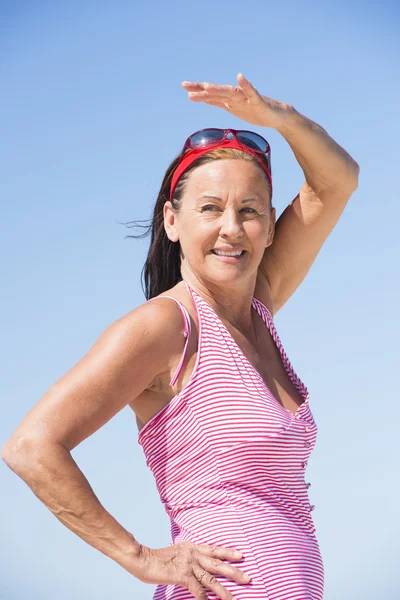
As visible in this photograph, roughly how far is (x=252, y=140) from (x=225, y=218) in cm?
54

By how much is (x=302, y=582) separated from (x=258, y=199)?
171 centimetres

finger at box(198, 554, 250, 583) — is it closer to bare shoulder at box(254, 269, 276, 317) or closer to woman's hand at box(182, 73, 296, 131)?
bare shoulder at box(254, 269, 276, 317)

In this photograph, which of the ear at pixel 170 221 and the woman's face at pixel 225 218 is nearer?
the woman's face at pixel 225 218

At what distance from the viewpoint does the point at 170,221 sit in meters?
4.44

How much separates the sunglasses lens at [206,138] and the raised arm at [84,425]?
3.51 feet

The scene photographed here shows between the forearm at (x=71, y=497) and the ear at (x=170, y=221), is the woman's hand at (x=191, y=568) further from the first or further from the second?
the ear at (x=170, y=221)

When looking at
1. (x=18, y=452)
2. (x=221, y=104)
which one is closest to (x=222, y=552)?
(x=18, y=452)

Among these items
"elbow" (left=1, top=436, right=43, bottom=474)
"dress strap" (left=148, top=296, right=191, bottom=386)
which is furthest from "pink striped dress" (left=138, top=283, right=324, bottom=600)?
"elbow" (left=1, top=436, right=43, bottom=474)

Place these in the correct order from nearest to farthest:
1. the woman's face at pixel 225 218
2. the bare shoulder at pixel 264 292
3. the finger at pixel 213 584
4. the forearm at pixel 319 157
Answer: the finger at pixel 213 584 < the woman's face at pixel 225 218 < the forearm at pixel 319 157 < the bare shoulder at pixel 264 292

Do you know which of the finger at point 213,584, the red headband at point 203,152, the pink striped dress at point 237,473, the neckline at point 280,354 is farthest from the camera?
the red headband at point 203,152

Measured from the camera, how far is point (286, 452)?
12.3 feet

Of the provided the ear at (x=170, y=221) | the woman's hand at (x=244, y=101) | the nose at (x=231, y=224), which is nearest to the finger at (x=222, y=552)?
the nose at (x=231, y=224)

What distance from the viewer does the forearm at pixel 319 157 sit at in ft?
15.5

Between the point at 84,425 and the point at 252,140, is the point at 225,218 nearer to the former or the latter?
the point at 252,140
